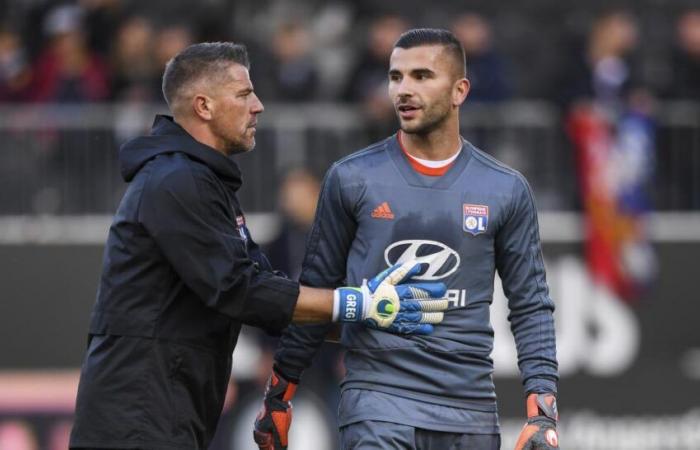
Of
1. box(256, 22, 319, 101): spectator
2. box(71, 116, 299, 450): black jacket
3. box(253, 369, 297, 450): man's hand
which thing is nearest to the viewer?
box(71, 116, 299, 450): black jacket

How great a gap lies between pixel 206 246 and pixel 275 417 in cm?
101

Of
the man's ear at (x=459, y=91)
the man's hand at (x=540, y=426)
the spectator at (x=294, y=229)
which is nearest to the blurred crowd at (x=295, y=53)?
the spectator at (x=294, y=229)

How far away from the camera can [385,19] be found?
43.9 feet

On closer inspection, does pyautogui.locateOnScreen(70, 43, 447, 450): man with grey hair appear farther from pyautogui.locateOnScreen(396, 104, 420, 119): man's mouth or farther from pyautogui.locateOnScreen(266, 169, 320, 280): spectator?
pyautogui.locateOnScreen(266, 169, 320, 280): spectator

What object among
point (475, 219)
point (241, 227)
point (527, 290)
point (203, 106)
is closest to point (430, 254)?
Answer: point (475, 219)

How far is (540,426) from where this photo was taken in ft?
21.7

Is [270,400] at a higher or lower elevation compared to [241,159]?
lower

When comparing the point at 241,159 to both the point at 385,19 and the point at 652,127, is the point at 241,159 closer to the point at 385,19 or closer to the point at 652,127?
the point at 385,19

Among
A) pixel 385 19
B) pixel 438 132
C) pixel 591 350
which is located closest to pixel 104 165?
pixel 385 19

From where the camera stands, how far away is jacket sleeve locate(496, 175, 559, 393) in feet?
22.2

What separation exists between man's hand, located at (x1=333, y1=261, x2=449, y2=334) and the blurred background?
5518 millimetres

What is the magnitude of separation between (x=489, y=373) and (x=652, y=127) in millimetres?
6961

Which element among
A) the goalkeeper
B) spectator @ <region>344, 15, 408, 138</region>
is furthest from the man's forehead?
spectator @ <region>344, 15, 408, 138</region>

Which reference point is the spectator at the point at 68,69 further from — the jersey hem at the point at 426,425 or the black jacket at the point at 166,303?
the jersey hem at the point at 426,425
